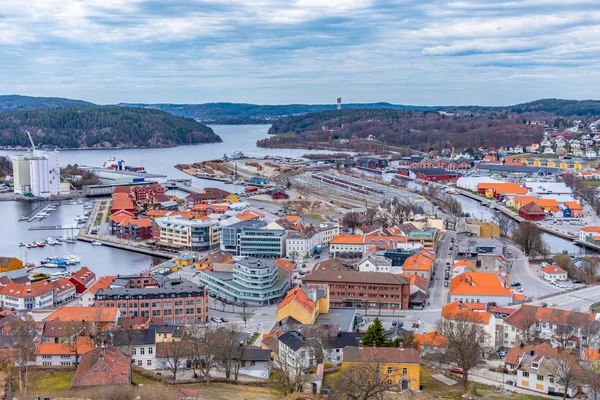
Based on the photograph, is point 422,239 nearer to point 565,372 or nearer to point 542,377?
point 542,377

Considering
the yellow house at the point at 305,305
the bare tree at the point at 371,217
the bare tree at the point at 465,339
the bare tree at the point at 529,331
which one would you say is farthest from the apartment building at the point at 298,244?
the bare tree at the point at 529,331

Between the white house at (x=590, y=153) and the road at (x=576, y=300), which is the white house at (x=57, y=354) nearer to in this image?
the road at (x=576, y=300)

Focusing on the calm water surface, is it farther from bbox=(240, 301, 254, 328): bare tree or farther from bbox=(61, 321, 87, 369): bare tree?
bbox=(61, 321, 87, 369): bare tree

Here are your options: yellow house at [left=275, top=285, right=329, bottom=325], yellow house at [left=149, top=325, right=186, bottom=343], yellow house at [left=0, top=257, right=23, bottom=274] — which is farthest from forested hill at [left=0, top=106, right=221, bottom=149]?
yellow house at [left=149, top=325, right=186, bottom=343]

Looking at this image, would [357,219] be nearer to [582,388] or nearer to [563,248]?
[563,248]

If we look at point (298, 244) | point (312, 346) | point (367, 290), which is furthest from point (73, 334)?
point (298, 244)
